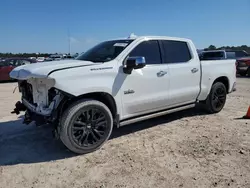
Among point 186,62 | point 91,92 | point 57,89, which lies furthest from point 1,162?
point 186,62

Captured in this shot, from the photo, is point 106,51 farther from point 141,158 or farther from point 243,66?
point 243,66

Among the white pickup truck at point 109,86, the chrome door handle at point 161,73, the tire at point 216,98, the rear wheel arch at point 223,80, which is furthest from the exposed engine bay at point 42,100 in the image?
the rear wheel arch at point 223,80

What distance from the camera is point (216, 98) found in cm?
648

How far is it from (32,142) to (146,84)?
A: 2365 mm

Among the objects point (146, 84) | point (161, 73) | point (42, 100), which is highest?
point (161, 73)

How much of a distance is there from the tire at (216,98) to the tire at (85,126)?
3.12 m

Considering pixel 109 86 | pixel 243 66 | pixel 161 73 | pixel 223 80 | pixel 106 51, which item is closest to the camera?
pixel 109 86

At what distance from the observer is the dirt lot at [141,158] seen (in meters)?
3.30

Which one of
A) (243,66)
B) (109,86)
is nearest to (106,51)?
(109,86)

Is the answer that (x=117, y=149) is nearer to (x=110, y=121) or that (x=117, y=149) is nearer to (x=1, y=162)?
(x=110, y=121)

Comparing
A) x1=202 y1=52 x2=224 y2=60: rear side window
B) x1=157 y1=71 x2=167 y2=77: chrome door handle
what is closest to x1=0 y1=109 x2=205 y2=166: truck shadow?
x1=157 y1=71 x2=167 y2=77: chrome door handle

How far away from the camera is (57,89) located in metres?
3.71

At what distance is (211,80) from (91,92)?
11.2ft

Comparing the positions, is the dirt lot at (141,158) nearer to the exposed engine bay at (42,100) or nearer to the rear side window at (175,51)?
the exposed engine bay at (42,100)
